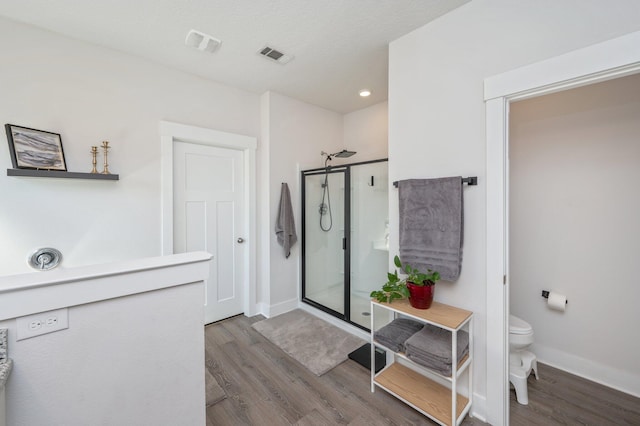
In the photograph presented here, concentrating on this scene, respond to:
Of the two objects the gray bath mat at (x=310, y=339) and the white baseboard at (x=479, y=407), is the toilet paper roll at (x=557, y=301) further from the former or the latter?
→ the gray bath mat at (x=310, y=339)

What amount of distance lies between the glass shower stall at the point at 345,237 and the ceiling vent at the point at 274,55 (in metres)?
1.19

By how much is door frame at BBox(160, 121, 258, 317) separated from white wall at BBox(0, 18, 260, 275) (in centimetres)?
7

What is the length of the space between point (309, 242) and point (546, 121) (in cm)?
265

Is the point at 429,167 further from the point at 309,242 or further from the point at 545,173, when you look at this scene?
the point at 309,242

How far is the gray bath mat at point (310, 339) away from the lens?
7.41ft

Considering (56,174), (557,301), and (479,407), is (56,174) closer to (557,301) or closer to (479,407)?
(479,407)

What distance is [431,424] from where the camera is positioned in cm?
161

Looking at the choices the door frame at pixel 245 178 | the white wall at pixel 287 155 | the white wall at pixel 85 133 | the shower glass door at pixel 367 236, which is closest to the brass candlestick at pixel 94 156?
the white wall at pixel 85 133

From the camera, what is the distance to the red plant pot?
5.57ft

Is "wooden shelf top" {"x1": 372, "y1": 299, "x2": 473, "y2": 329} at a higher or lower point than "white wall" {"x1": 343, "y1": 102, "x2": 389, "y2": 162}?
lower

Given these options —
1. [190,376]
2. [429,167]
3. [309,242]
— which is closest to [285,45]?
[429,167]

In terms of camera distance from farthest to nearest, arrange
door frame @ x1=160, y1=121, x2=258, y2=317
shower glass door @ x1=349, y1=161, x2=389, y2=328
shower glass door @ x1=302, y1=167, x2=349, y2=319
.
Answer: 1. shower glass door @ x1=302, y1=167, x2=349, y2=319
2. shower glass door @ x1=349, y1=161, x2=389, y2=328
3. door frame @ x1=160, y1=121, x2=258, y2=317

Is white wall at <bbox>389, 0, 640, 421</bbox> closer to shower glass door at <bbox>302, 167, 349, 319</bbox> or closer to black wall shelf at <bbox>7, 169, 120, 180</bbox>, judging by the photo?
shower glass door at <bbox>302, 167, 349, 319</bbox>

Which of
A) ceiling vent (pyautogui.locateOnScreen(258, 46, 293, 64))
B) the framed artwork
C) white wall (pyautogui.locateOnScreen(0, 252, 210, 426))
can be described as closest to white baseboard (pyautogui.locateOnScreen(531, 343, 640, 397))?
white wall (pyautogui.locateOnScreen(0, 252, 210, 426))
